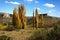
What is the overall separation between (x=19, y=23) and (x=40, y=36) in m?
26.2

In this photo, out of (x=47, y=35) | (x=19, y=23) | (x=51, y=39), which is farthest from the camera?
(x=19, y=23)

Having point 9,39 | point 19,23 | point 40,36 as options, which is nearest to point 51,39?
point 40,36

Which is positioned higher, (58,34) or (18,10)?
(18,10)

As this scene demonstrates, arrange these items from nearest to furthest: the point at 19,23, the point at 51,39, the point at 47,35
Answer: the point at 51,39 < the point at 47,35 < the point at 19,23

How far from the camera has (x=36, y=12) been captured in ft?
153

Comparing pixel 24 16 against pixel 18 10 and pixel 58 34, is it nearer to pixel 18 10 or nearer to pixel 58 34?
pixel 18 10

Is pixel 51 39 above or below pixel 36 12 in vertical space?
below

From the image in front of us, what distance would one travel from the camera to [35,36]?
19.3 metres

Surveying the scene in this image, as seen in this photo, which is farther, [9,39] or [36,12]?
[36,12]

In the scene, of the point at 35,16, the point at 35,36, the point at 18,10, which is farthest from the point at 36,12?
the point at 35,36

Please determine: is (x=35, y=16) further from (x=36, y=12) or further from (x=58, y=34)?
(x=58, y=34)

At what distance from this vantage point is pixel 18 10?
46.1 meters

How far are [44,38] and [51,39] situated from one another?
113cm

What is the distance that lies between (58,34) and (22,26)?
2840 cm
